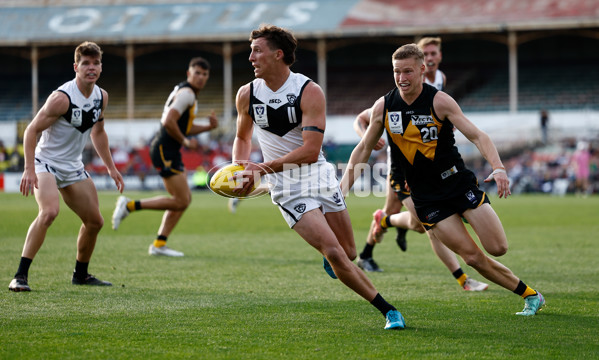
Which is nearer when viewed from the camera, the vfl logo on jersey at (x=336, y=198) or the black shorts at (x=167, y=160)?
the vfl logo on jersey at (x=336, y=198)

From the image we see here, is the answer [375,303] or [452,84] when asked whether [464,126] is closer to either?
[375,303]

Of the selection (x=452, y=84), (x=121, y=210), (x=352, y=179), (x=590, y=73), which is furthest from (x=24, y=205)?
(x=590, y=73)

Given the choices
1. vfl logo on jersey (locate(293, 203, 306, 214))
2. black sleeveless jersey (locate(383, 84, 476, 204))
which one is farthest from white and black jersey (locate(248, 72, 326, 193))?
black sleeveless jersey (locate(383, 84, 476, 204))

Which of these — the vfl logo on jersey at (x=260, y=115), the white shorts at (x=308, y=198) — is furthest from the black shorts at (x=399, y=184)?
the vfl logo on jersey at (x=260, y=115)

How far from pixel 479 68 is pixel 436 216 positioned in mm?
38877

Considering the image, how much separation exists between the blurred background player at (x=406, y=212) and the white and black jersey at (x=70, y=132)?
2.89m

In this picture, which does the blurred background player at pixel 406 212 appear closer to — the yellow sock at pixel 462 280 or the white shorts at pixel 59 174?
the yellow sock at pixel 462 280

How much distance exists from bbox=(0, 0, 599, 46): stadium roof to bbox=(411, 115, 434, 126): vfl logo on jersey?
32816 mm

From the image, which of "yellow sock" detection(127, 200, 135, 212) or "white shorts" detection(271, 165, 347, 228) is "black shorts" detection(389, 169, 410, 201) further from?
"yellow sock" detection(127, 200, 135, 212)

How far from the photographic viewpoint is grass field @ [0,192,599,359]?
17.1 feet

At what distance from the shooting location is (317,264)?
9984 mm

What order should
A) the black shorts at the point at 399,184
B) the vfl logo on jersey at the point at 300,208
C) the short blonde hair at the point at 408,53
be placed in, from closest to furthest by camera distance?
the vfl logo on jersey at the point at 300,208
the short blonde hair at the point at 408,53
the black shorts at the point at 399,184

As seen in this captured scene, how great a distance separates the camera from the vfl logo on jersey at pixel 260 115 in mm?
5968

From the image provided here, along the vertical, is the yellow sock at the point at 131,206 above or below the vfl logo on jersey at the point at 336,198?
below
